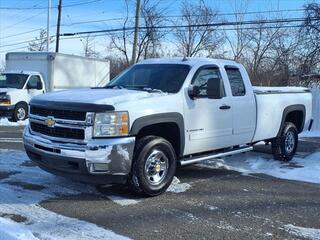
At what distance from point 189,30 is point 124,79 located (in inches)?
1471

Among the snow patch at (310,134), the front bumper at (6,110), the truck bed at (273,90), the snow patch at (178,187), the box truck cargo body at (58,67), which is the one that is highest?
the box truck cargo body at (58,67)

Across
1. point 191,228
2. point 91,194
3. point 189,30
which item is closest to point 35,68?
A: point 91,194

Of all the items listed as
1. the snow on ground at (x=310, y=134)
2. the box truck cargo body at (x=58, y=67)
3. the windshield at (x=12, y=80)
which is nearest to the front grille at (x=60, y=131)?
the snow on ground at (x=310, y=134)

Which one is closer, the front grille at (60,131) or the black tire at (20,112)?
the front grille at (60,131)

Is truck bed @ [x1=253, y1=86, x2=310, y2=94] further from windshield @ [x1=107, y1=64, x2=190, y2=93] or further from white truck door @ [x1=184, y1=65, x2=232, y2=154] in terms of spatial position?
windshield @ [x1=107, y1=64, x2=190, y2=93]

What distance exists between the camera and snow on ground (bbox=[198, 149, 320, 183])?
845cm

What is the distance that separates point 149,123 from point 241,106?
2282mm

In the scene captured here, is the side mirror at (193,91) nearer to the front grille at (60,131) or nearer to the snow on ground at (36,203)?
the snow on ground at (36,203)

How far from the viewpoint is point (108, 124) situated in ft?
19.9

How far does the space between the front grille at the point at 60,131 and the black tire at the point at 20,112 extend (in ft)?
42.2

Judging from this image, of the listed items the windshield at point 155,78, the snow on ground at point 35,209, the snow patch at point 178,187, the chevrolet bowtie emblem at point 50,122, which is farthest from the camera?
the windshield at point 155,78

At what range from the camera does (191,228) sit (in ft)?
17.6

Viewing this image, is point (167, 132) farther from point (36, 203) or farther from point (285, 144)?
point (285, 144)

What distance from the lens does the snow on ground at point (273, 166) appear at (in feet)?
27.7
